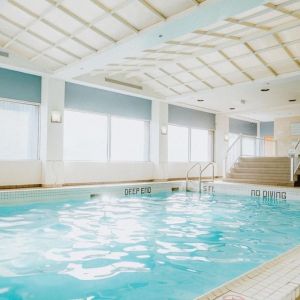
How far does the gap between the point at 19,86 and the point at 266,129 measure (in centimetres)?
1475

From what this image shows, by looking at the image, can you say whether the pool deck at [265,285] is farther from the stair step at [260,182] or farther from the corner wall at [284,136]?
the corner wall at [284,136]

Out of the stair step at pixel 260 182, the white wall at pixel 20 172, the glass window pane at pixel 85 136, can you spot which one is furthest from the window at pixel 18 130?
the stair step at pixel 260 182

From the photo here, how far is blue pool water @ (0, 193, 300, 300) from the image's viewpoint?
2.81 metres

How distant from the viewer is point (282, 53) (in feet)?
24.9

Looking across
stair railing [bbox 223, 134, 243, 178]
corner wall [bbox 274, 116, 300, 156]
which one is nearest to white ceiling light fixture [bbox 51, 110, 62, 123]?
stair railing [bbox 223, 134, 243, 178]

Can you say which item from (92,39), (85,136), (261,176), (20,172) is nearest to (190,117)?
(261,176)

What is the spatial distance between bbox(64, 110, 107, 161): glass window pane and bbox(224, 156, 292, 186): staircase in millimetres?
5004

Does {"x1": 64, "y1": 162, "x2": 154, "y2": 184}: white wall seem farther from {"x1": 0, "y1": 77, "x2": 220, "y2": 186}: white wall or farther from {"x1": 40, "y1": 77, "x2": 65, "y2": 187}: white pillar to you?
{"x1": 40, "y1": 77, "x2": 65, "y2": 187}: white pillar

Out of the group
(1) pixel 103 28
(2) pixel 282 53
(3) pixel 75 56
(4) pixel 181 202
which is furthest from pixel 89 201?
(2) pixel 282 53

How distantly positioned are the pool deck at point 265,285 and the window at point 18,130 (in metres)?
7.71

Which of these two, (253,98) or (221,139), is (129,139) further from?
(221,139)

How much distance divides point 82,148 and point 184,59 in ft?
14.7

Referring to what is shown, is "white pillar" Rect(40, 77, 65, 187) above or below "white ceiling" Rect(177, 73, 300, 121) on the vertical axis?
below

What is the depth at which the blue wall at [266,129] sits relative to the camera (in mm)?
18562
